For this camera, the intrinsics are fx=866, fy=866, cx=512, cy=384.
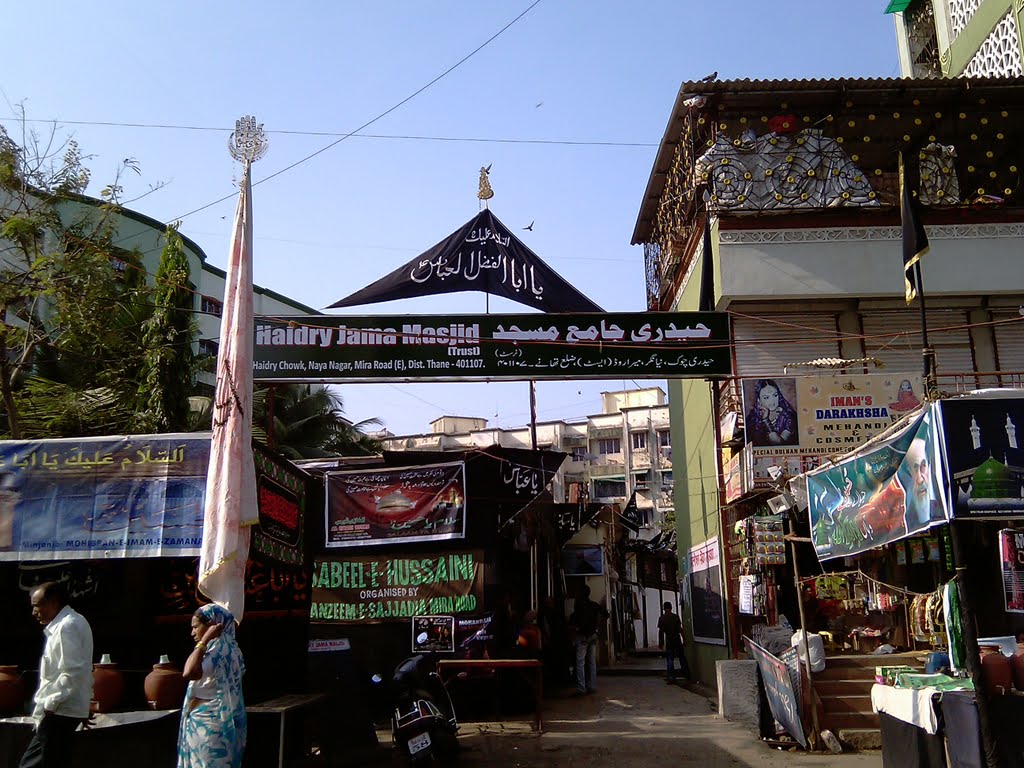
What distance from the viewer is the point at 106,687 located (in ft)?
24.1

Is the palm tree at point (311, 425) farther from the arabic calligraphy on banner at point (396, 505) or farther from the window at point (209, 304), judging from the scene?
the arabic calligraphy on banner at point (396, 505)

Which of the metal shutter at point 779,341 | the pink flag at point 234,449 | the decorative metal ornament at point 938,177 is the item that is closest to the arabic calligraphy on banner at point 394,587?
the metal shutter at point 779,341

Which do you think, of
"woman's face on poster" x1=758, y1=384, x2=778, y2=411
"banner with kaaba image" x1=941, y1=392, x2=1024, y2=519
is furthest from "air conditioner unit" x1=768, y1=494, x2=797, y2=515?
"banner with kaaba image" x1=941, y1=392, x2=1024, y2=519

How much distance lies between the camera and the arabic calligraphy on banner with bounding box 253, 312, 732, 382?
40.7ft

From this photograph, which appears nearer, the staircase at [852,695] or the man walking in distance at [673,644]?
the staircase at [852,695]

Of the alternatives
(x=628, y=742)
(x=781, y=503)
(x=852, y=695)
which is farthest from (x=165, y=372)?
(x=852, y=695)

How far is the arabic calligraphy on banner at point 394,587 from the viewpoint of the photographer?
41.8 feet

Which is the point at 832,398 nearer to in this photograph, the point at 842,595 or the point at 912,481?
the point at 842,595

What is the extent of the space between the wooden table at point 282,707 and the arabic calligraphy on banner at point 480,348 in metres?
5.25

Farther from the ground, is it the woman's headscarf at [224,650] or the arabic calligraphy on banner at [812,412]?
the arabic calligraphy on banner at [812,412]

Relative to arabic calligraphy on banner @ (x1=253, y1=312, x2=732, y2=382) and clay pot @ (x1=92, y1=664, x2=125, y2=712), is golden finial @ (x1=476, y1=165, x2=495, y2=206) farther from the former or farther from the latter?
clay pot @ (x1=92, y1=664, x2=125, y2=712)

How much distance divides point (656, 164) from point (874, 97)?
441cm

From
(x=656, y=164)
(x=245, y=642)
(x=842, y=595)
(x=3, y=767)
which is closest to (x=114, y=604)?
(x=245, y=642)

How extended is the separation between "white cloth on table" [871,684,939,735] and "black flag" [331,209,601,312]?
6825mm
